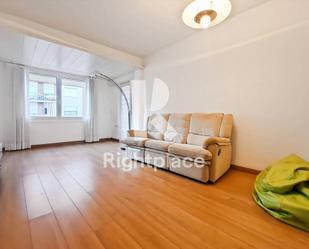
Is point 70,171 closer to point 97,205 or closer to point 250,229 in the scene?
point 97,205

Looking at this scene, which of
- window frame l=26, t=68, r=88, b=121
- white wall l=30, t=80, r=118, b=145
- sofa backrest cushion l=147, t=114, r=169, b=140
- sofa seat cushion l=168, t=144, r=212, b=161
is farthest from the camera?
white wall l=30, t=80, r=118, b=145

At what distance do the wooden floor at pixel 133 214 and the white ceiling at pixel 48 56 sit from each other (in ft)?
7.83

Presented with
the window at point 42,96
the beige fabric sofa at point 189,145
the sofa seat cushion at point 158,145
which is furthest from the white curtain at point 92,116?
the sofa seat cushion at point 158,145

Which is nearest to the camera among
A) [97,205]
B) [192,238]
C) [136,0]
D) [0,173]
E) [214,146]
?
[192,238]

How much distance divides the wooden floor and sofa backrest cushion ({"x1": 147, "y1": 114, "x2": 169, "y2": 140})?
1048mm

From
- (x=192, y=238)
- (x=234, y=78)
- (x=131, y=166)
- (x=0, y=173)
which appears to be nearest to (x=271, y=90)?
(x=234, y=78)

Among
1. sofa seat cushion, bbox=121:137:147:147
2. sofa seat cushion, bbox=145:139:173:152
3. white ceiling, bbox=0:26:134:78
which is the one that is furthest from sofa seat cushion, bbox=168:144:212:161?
white ceiling, bbox=0:26:134:78

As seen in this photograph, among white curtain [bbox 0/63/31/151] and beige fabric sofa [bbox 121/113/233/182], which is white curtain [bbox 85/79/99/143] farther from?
beige fabric sofa [bbox 121/113/233/182]

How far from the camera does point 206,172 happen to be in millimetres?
2027

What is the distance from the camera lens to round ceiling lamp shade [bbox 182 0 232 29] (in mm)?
1766

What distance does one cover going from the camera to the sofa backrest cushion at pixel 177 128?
2.85 meters

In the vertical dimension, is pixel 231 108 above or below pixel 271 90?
below

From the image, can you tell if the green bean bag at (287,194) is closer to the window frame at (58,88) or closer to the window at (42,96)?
the window frame at (58,88)

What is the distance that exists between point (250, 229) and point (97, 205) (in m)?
1.34
